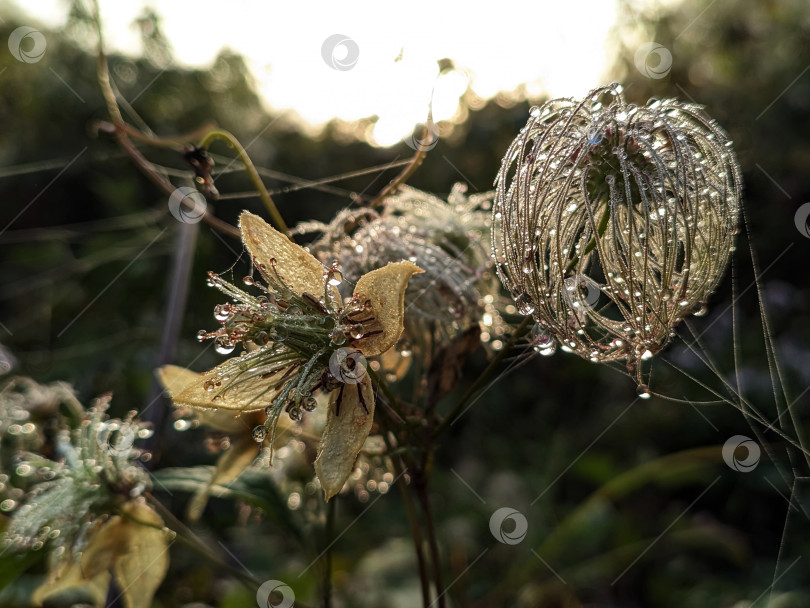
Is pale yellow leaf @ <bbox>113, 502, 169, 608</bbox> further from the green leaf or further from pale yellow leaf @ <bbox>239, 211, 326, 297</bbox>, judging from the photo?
pale yellow leaf @ <bbox>239, 211, 326, 297</bbox>

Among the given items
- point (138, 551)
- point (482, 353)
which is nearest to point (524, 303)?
point (138, 551)

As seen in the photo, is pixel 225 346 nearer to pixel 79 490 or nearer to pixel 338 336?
pixel 338 336

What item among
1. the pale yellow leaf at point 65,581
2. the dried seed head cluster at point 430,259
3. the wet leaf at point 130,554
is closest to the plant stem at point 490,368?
the dried seed head cluster at point 430,259

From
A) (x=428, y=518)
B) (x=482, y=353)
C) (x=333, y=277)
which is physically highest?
(x=482, y=353)

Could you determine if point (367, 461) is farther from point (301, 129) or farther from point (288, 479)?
point (301, 129)

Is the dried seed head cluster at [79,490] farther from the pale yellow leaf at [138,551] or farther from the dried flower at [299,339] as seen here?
the dried flower at [299,339]

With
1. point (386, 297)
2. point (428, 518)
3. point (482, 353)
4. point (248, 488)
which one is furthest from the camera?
point (482, 353)

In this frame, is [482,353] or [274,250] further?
[482,353]
